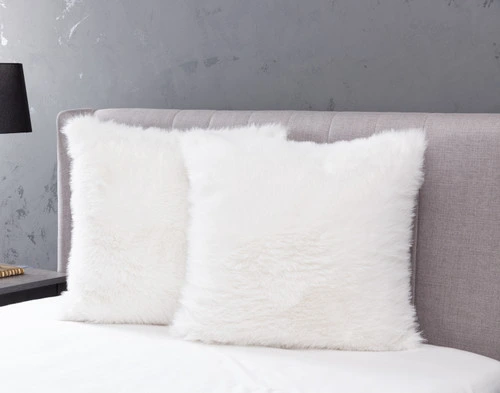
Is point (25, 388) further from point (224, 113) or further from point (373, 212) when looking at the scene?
point (224, 113)

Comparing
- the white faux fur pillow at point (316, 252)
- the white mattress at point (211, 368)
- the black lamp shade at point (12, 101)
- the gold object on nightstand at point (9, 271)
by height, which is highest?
the black lamp shade at point (12, 101)

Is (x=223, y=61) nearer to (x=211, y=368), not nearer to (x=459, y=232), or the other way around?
(x=459, y=232)

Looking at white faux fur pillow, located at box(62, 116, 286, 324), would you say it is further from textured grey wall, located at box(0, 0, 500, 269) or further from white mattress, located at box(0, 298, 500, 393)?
textured grey wall, located at box(0, 0, 500, 269)

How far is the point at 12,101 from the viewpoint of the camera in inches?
108

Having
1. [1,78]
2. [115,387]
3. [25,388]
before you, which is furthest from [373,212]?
[1,78]

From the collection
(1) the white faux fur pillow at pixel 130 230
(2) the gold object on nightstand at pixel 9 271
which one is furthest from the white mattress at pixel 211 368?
(2) the gold object on nightstand at pixel 9 271

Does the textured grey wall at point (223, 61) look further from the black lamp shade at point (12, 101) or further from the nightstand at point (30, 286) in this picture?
the nightstand at point (30, 286)

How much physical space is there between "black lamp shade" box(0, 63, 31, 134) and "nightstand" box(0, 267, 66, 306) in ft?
1.66

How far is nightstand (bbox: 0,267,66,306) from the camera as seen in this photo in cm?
264

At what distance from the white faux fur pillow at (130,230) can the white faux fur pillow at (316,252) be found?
0.20 meters

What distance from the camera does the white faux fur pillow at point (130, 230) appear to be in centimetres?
209

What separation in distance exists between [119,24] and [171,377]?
174 cm

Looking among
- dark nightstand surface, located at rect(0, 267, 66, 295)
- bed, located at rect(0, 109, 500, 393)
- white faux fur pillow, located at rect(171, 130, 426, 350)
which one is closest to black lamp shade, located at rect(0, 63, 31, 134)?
dark nightstand surface, located at rect(0, 267, 66, 295)

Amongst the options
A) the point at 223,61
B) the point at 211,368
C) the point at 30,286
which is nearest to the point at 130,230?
the point at 211,368
